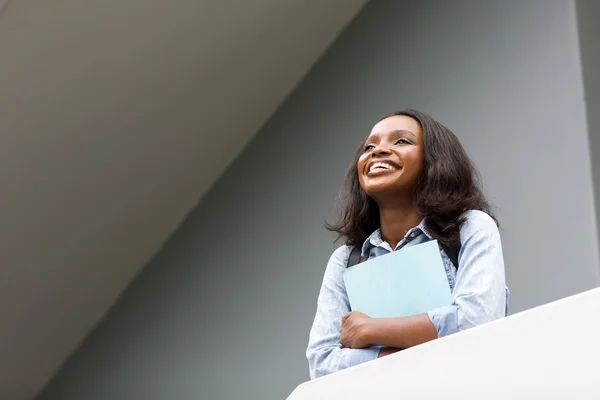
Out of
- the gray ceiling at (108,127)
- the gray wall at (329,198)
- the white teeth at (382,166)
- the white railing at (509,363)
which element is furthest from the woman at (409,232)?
the gray ceiling at (108,127)

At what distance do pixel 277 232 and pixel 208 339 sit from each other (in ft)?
1.38

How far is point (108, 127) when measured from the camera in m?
2.92

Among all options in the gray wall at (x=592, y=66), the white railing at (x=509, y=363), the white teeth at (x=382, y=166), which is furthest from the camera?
the gray wall at (x=592, y=66)

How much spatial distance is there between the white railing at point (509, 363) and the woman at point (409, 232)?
0.17 metres

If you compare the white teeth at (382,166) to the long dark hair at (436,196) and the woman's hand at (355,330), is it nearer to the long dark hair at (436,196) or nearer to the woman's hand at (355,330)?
the long dark hair at (436,196)

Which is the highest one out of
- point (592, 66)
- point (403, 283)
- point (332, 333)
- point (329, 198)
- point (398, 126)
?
point (592, 66)

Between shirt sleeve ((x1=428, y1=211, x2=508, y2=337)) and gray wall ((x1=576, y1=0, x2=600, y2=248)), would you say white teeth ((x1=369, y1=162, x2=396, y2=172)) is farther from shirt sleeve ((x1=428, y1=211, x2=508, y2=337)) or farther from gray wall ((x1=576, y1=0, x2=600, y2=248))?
gray wall ((x1=576, y1=0, x2=600, y2=248))

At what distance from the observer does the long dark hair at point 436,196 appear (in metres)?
1.40

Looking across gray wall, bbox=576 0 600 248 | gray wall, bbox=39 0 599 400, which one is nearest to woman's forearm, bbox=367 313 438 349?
gray wall, bbox=39 0 599 400

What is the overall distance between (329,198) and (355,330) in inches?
63.1

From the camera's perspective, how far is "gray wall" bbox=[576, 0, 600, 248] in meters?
2.32

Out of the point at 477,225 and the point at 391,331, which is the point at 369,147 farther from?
the point at 391,331

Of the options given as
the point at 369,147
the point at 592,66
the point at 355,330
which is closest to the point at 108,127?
the point at 592,66

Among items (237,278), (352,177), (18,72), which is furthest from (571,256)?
(18,72)
